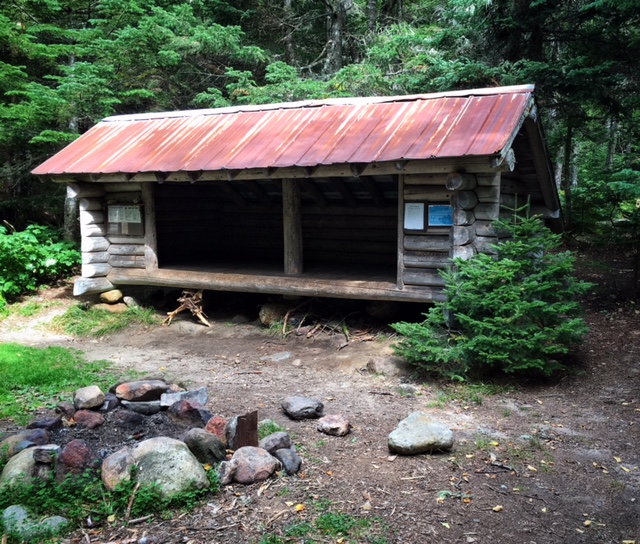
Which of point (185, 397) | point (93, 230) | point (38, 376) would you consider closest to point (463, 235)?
point (185, 397)

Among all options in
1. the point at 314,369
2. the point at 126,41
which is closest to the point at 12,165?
the point at 126,41

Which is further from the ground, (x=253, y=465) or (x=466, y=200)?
(x=466, y=200)

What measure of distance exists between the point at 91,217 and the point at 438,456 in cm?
859

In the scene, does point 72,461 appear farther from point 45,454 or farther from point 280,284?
point 280,284

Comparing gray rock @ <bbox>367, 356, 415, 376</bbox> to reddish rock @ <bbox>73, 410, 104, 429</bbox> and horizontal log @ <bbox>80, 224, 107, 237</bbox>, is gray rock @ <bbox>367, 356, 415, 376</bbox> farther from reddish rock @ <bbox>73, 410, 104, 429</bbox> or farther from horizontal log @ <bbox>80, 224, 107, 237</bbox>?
horizontal log @ <bbox>80, 224, 107, 237</bbox>

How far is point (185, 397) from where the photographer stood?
6.05 meters

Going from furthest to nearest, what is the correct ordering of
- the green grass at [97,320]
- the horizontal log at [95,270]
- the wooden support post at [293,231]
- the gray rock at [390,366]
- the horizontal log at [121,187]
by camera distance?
1. the horizontal log at [95,270]
2. the horizontal log at [121,187]
3. the green grass at [97,320]
4. the wooden support post at [293,231]
5. the gray rock at [390,366]

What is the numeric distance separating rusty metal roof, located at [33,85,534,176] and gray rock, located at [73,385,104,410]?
4.33m

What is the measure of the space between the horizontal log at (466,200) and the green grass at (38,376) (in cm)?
518

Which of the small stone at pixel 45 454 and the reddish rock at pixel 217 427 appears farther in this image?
the reddish rock at pixel 217 427

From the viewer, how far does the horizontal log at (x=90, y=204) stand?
36.1 ft

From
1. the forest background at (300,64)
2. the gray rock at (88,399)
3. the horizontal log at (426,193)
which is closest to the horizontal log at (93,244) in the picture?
the forest background at (300,64)

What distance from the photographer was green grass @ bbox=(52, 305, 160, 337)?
1033 cm

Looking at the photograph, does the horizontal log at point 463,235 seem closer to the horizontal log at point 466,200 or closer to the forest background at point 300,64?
the horizontal log at point 466,200
